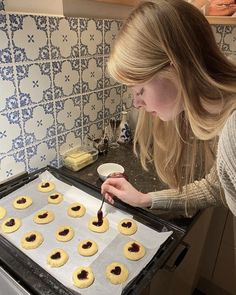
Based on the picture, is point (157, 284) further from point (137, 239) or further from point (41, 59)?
point (41, 59)

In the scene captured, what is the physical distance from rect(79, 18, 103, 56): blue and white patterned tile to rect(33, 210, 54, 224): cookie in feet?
1.99

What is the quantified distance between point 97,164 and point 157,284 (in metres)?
0.55

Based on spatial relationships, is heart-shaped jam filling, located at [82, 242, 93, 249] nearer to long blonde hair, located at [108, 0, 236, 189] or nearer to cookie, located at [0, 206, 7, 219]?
cookie, located at [0, 206, 7, 219]

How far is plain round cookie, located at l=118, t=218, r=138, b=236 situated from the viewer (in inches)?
31.9

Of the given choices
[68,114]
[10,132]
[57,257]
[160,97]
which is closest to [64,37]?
[68,114]

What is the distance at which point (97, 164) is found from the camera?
1.15 meters

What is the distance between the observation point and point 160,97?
65 centimetres

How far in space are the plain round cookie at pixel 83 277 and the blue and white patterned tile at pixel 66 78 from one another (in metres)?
0.60

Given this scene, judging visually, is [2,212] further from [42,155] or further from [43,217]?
[42,155]

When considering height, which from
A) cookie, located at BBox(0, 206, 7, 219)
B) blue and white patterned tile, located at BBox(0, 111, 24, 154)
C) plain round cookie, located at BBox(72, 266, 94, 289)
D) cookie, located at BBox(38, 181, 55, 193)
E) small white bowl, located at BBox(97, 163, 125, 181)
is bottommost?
plain round cookie, located at BBox(72, 266, 94, 289)

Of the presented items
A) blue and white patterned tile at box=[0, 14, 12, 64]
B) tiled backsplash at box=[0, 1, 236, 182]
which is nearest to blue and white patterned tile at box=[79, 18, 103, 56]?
tiled backsplash at box=[0, 1, 236, 182]

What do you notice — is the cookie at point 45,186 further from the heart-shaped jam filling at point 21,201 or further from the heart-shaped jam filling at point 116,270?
the heart-shaped jam filling at point 116,270

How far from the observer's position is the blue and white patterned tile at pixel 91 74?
110 cm

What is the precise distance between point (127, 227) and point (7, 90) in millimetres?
554
